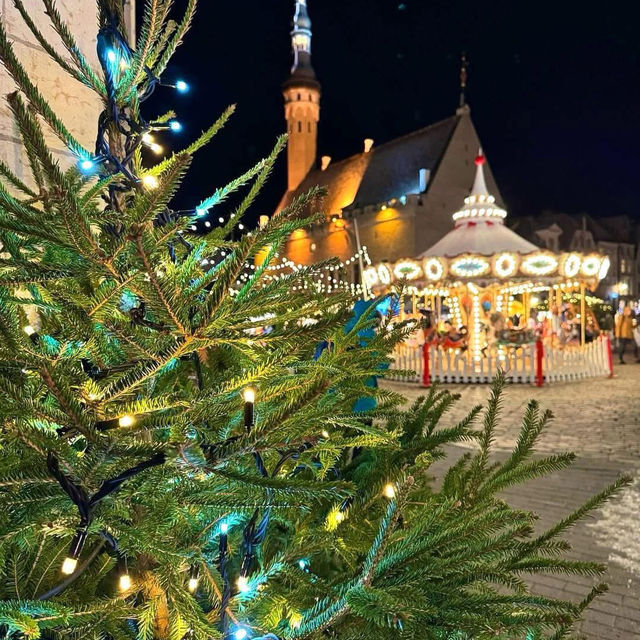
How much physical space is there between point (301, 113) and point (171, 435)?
44298 mm

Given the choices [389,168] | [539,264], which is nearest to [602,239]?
[389,168]

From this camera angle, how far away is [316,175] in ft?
135

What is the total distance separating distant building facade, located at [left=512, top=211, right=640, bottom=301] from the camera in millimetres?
40562

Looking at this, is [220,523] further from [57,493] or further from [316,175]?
[316,175]

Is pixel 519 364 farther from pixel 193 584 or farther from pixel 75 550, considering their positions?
pixel 75 550

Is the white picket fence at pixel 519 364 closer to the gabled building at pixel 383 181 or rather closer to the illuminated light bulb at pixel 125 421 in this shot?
the illuminated light bulb at pixel 125 421

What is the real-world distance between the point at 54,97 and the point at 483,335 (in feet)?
50.1

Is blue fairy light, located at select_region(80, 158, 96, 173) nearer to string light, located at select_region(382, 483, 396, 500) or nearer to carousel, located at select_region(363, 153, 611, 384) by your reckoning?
string light, located at select_region(382, 483, 396, 500)

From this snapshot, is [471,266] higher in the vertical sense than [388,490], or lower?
higher

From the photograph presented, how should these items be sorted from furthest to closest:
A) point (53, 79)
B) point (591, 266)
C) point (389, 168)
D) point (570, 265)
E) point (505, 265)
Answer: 1. point (389, 168)
2. point (591, 266)
3. point (570, 265)
4. point (505, 265)
5. point (53, 79)

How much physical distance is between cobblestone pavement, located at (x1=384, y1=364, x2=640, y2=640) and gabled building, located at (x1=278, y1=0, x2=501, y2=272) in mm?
20756

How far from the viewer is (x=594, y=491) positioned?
15.7ft

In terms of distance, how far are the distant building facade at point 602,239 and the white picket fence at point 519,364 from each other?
93.2ft

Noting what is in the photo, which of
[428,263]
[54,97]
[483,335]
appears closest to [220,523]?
[54,97]
